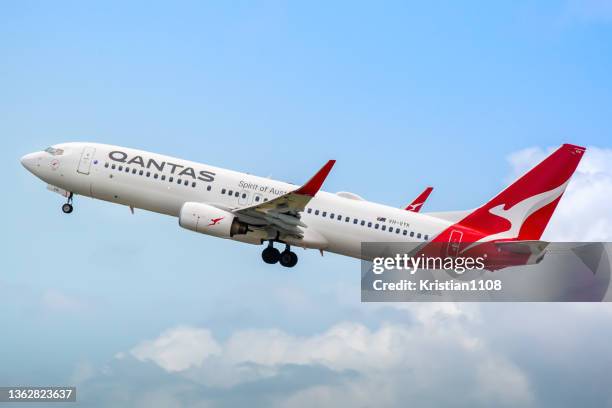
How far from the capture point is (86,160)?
5706 cm

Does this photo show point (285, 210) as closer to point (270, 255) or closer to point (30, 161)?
point (270, 255)

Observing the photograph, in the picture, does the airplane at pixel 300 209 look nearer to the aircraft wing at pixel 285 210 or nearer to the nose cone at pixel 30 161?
the aircraft wing at pixel 285 210

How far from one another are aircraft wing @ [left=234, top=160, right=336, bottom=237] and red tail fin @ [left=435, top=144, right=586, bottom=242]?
929 centimetres

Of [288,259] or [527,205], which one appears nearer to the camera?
[527,205]

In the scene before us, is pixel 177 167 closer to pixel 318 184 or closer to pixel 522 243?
pixel 318 184

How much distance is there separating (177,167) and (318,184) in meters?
10.4

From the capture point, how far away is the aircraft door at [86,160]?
56875 mm

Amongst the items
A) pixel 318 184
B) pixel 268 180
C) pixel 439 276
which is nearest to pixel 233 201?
pixel 268 180

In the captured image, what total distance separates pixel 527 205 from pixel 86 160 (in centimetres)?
2713

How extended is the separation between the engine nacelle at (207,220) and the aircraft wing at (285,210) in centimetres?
81

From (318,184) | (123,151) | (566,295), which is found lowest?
(566,295)

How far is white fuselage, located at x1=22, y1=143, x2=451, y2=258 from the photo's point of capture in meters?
54.3

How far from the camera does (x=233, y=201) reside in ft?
180

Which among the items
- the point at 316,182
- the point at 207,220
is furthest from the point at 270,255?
the point at 316,182
